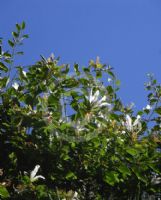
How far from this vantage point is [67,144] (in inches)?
125

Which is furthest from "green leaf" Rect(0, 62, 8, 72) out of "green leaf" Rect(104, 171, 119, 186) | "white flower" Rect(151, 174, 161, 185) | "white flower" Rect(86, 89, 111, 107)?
"white flower" Rect(151, 174, 161, 185)

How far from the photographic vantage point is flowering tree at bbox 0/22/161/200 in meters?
3.15

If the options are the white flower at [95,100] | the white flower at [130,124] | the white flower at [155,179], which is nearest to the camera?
the white flower at [95,100]

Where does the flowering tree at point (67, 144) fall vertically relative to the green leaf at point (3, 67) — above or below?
below

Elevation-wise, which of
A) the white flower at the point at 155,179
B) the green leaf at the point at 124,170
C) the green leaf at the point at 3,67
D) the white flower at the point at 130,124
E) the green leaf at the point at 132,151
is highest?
the green leaf at the point at 3,67

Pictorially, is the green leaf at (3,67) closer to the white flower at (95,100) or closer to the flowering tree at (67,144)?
the flowering tree at (67,144)

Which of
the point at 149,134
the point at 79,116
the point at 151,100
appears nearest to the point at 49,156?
the point at 79,116

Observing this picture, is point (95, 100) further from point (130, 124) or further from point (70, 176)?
point (70, 176)

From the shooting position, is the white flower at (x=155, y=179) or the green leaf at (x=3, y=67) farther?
the green leaf at (x=3, y=67)

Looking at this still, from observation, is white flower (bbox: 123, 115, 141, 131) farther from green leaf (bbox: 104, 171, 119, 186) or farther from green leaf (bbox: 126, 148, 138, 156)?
green leaf (bbox: 104, 171, 119, 186)

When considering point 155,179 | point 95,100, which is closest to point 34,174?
point 95,100

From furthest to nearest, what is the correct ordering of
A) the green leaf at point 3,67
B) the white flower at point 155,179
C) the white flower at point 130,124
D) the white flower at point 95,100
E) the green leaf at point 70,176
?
the green leaf at point 3,67
the white flower at point 155,179
the white flower at point 130,124
the green leaf at point 70,176
the white flower at point 95,100

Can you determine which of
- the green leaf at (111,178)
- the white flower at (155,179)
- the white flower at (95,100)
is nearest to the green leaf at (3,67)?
the white flower at (95,100)

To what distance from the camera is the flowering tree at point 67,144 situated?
3148mm
